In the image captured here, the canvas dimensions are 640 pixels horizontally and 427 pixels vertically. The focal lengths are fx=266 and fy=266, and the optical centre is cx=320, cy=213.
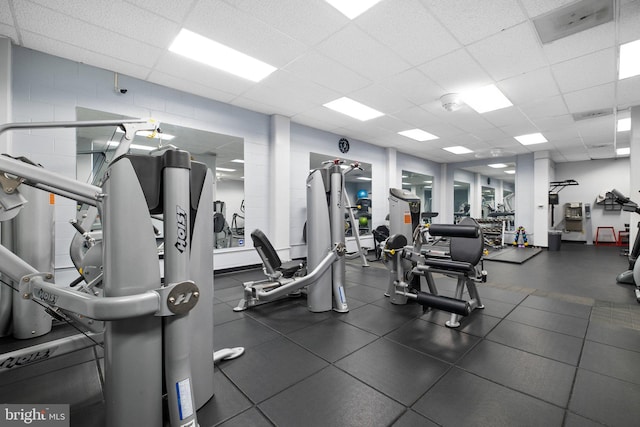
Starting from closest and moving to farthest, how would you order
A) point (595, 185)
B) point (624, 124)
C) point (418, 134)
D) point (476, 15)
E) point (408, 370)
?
point (408, 370) < point (476, 15) < point (624, 124) < point (418, 134) < point (595, 185)

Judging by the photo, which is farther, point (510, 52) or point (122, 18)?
point (510, 52)

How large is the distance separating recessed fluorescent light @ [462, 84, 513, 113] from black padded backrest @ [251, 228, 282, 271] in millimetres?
3824

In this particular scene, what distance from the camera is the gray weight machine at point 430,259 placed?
2320mm

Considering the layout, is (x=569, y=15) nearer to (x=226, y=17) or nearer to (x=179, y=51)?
(x=226, y=17)

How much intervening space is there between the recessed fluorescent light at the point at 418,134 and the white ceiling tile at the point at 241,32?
3.86 meters

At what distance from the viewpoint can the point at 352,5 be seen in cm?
238

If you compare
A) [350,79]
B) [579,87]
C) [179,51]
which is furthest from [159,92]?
[579,87]

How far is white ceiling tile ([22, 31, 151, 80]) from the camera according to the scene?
2.84 meters

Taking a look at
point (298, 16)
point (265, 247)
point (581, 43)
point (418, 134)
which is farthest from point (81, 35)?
point (418, 134)

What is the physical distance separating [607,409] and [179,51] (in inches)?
182

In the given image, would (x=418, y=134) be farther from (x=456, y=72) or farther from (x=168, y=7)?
(x=168, y=7)

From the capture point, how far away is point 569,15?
249 centimetres

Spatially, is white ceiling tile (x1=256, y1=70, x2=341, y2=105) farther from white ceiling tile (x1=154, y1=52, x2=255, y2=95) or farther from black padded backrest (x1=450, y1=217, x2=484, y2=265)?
black padded backrest (x1=450, y1=217, x2=484, y2=265)

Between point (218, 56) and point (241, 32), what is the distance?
25.0 inches
